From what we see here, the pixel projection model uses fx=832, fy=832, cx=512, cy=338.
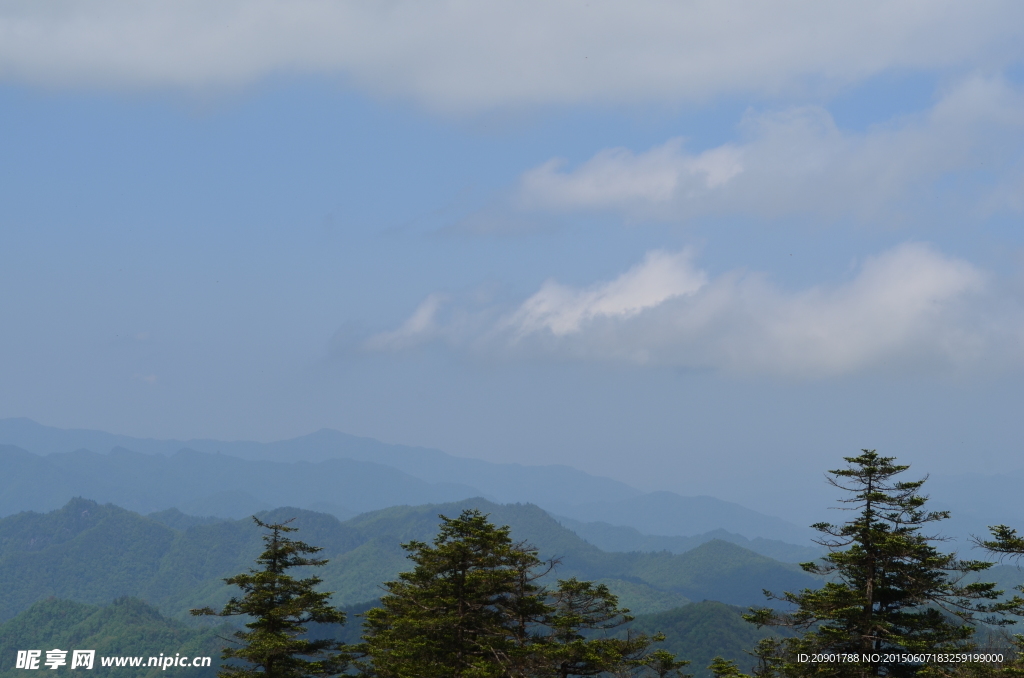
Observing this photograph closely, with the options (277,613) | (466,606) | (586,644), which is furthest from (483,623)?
(277,613)

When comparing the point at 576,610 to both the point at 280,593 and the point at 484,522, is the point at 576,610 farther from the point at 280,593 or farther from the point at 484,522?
the point at 280,593

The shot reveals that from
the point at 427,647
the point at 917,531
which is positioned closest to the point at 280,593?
the point at 427,647

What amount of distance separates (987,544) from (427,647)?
21.3m

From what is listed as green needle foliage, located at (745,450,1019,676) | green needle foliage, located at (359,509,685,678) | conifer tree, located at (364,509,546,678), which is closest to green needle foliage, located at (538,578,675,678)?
green needle foliage, located at (359,509,685,678)

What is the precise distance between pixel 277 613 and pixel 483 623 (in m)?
9.48

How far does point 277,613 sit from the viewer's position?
3728 centimetres

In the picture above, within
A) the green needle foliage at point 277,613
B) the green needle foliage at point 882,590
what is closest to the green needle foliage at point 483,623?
the green needle foliage at point 277,613

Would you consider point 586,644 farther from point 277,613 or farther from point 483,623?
point 277,613

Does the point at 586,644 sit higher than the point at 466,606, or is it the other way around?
the point at 466,606

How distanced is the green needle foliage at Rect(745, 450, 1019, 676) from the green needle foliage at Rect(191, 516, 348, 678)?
2062 centimetres

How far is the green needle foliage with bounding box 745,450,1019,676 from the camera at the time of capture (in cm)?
→ 2922

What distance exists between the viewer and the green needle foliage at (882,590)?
95.9 feet

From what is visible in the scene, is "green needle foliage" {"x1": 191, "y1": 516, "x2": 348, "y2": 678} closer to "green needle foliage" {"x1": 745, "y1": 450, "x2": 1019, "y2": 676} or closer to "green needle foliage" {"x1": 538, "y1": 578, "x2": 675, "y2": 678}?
"green needle foliage" {"x1": 538, "y1": 578, "x2": 675, "y2": 678}

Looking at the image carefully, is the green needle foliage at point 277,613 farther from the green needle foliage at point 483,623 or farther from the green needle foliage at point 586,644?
the green needle foliage at point 586,644
